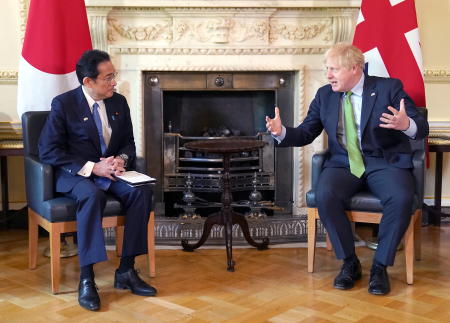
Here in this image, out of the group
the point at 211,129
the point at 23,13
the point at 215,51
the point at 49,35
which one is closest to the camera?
the point at 49,35

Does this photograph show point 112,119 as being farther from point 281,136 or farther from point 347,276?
point 347,276

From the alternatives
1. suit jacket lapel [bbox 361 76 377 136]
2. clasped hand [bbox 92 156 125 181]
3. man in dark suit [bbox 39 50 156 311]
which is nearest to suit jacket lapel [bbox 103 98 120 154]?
man in dark suit [bbox 39 50 156 311]

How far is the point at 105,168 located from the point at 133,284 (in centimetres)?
56

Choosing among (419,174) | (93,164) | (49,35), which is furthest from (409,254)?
(49,35)

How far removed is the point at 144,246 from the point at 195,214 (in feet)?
4.39

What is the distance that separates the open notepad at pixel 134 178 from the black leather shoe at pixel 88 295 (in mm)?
482

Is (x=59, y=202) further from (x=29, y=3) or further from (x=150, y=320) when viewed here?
(x=29, y=3)

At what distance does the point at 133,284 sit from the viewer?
305 centimetres

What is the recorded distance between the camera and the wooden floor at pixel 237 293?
2760 millimetres

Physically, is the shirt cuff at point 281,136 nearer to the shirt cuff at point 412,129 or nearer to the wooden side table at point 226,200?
the wooden side table at point 226,200

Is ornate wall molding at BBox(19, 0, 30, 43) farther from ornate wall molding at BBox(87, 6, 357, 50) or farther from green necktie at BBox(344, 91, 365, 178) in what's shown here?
green necktie at BBox(344, 91, 365, 178)

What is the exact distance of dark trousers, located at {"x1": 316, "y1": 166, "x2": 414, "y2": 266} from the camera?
305cm

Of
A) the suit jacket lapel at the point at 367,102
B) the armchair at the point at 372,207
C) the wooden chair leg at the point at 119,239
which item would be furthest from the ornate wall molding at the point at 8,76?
the suit jacket lapel at the point at 367,102

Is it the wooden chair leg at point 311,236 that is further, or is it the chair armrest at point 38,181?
the wooden chair leg at point 311,236
